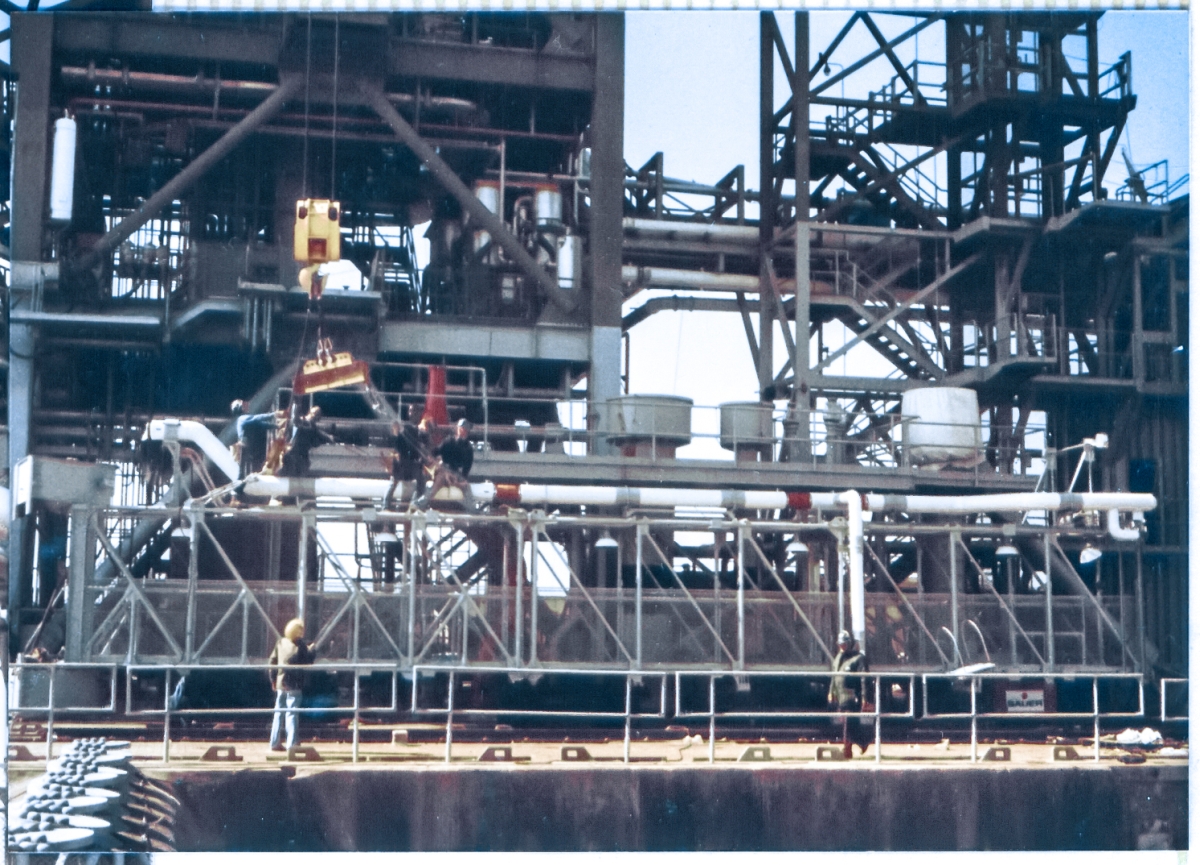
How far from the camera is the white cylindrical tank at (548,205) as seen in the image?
27547mm

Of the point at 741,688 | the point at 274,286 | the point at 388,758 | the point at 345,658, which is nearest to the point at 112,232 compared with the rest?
the point at 274,286

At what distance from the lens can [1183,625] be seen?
2409 centimetres

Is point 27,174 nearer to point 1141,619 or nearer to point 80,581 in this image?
point 80,581

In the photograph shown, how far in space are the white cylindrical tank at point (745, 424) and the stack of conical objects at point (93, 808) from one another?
11.4 meters

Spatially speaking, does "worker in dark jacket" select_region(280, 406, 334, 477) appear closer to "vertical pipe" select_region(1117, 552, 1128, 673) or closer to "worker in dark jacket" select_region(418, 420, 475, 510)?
"worker in dark jacket" select_region(418, 420, 475, 510)

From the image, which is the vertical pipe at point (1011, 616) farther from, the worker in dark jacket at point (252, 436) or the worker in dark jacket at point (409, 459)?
the worker in dark jacket at point (252, 436)

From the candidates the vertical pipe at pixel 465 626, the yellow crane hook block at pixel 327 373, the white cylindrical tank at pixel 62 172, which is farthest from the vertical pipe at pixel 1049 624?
the white cylindrical tank at pixel 62 172

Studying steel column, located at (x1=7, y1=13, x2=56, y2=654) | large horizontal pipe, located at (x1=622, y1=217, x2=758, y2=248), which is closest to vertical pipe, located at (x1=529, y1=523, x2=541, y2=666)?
steel column, located at (x1=7, y1=13, x2=56, y2=654)

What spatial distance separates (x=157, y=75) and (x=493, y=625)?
1079 cm

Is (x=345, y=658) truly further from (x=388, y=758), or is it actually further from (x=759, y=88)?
(x=759, y=88)

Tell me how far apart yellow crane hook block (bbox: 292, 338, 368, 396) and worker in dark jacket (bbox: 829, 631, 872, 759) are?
853 cm

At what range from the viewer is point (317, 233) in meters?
24.4

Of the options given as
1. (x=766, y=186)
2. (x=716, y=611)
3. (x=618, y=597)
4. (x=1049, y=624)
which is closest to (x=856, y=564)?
(x=716, y=611)

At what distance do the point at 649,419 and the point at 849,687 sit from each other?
18.5 ft
